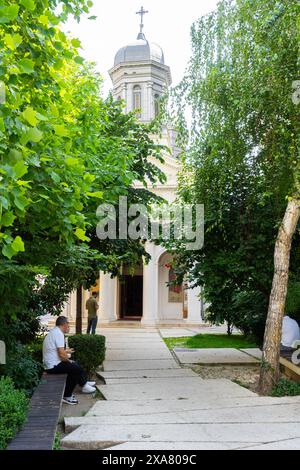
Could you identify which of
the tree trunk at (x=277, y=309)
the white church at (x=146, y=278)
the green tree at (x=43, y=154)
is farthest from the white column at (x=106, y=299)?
the tree trunk at (x=277, y=309)

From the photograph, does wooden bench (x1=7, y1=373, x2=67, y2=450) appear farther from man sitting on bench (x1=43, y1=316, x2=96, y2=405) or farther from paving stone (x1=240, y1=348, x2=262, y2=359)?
paving stone (x1=240, y1=348, x2=262, y2=359)

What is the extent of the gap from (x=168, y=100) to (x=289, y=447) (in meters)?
7.02

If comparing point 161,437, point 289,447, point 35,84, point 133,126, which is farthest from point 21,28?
point 133,126

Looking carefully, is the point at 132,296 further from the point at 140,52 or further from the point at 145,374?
the point at 145,374

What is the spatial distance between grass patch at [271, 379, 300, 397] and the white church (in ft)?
46.1

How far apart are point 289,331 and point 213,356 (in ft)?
11.5

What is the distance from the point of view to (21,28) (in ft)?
18.0

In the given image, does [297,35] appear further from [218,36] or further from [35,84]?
[35,84]

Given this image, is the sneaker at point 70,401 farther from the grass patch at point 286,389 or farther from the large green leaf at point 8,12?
the large green leaf at point 8,12

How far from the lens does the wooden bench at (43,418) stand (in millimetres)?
5305

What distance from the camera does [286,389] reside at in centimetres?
888

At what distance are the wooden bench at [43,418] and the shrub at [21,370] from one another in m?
0.61

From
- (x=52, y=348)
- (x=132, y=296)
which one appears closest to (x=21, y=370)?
(x=52, y=348)

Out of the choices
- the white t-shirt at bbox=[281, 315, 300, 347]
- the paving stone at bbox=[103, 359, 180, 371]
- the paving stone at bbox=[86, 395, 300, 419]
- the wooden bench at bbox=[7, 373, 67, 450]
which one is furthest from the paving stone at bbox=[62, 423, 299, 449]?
the paving stone at bbox=[103, 359, 180, 371]
